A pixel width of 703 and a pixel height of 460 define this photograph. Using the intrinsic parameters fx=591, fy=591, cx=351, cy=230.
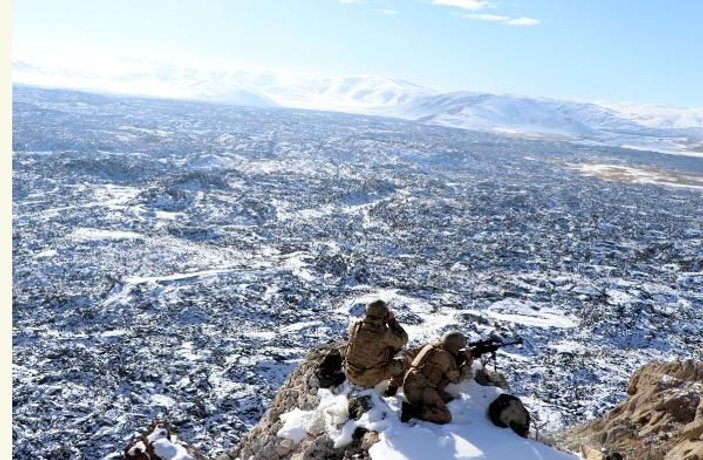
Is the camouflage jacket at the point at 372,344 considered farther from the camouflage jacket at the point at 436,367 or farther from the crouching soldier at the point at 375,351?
the camouflage jacket at the point at 436,367

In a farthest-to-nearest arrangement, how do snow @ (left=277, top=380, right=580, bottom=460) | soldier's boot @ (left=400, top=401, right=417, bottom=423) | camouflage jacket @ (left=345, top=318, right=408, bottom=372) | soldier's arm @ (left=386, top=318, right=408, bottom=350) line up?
soldier's arm @ (left=386, top=318, right=408, bottom=350)
camouflage jacket @ (left=345, top=318, right=408, bottom=372)
soldier's boot @ (left=400, top=401, right=417, bottom=423)
snow @ (left=277, top=380, right=580, bottom=460)

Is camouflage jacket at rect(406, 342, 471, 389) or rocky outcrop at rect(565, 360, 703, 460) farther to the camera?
rocky outcrop at rect(565, 360, 703, 460)

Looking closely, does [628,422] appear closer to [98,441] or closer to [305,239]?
[98,441]

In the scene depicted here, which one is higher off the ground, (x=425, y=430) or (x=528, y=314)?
(x=425, y=430)

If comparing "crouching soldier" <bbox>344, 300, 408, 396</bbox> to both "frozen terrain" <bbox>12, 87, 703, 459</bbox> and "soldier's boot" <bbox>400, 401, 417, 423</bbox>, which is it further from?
"frozen terrain" <bbox>12, 87, 703, 459</bbox>

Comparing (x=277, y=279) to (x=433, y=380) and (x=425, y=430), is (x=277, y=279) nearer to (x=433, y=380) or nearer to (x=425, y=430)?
(x=433, y=380)

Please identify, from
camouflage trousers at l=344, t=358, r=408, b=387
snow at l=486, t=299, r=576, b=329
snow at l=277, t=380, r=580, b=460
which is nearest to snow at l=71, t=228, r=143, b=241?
snow at l=486, t=299, r=576, b=329

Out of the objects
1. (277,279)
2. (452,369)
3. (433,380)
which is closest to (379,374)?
(433,380)
